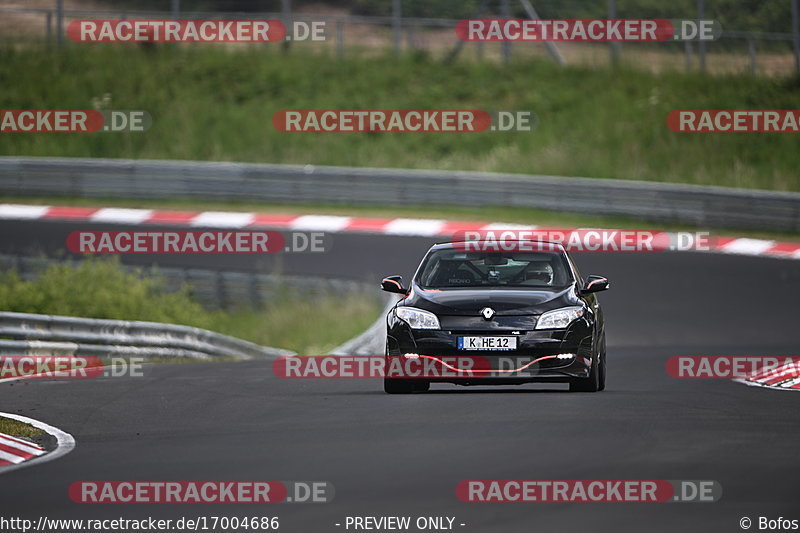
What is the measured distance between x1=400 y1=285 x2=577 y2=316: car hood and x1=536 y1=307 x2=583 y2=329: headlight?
0.05 meters

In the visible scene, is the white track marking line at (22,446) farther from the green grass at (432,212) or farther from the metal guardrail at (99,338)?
the green grass at (432,212)

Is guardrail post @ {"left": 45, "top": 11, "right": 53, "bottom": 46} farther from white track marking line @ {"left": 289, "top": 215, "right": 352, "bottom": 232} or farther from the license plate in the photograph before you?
the license plate

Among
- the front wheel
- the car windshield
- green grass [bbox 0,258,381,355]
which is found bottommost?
the front wheel

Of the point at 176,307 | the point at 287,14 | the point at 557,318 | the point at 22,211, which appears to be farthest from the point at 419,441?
the point at 287,14

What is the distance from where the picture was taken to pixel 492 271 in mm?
13219

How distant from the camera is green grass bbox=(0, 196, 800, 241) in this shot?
28.3 metres

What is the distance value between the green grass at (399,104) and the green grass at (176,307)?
11885 millimetres

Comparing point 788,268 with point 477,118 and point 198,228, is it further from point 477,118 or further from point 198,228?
point 477,118

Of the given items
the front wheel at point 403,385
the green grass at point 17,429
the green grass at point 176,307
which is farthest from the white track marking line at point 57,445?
the green grass at point 176,307

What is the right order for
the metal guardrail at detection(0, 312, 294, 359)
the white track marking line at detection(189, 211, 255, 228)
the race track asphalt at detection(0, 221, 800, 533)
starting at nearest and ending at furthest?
the race track asphalt at detection(0, 221, 800, 533)
the metal guardrail at detection(0, 312, 294, 359)
the white track marking line at detection(189, 211, 255, 228)

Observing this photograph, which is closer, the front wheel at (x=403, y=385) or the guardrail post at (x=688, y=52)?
the front wheel at (x=403, y=385)

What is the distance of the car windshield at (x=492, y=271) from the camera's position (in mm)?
12828

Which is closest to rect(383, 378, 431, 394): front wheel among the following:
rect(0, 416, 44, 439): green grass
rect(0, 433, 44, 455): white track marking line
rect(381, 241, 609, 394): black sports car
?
rect(381, 241, 609, 394): black sports car

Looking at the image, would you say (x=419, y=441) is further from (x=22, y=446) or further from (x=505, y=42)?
(x=505, y=42)
